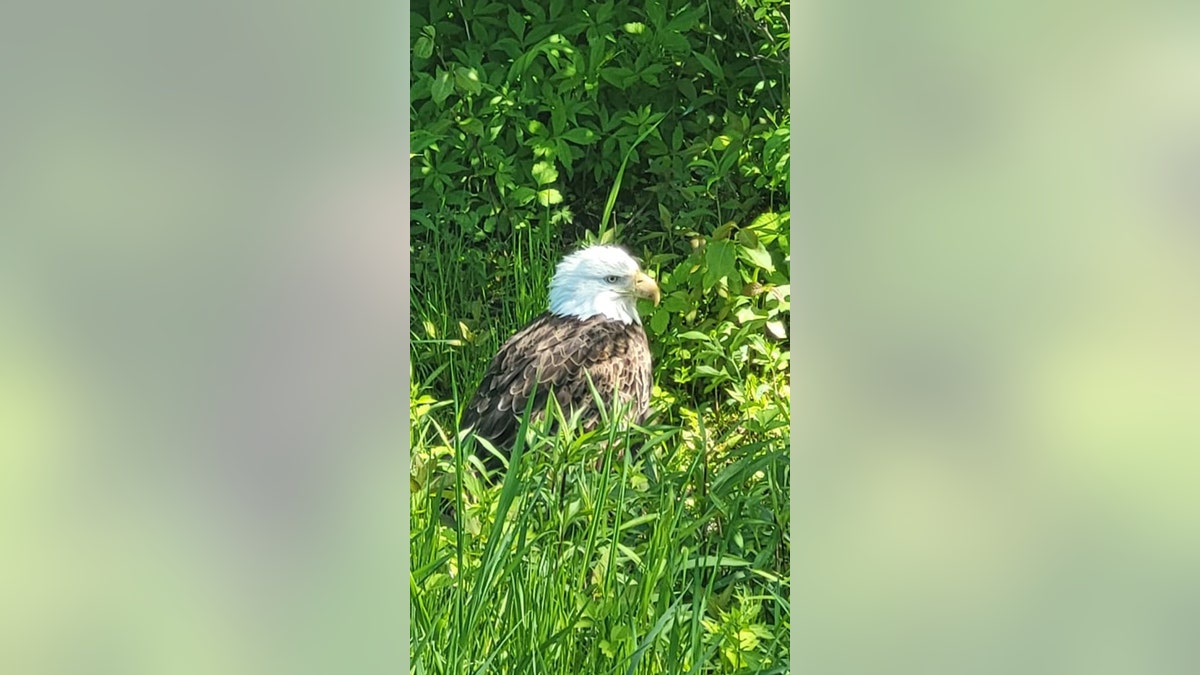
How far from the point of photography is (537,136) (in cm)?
170

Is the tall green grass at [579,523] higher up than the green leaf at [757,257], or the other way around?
the green leaf at [757,257]

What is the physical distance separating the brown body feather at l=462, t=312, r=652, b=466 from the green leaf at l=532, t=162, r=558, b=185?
19cm

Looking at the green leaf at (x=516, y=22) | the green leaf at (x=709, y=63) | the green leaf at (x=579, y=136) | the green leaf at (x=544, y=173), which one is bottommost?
the green leaf at (x=544, y=173)

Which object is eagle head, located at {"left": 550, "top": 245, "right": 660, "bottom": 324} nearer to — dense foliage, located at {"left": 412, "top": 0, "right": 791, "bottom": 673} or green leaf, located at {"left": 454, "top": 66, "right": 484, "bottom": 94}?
dense foliage, located at {"left": 412, "top": 0, "right": 791, "bottom": 673}

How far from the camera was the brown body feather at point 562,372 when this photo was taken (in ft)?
5.55

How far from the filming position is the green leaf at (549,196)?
1683 mm

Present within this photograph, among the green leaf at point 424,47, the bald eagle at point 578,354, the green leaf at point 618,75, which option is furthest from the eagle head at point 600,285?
the green leaf at point 424,47

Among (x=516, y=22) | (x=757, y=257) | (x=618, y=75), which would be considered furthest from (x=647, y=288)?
(x=516, y=22)

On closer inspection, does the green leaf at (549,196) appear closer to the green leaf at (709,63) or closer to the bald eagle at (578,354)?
the bald eagle at (578,354)

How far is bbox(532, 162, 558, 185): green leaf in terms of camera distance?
66.3 inches

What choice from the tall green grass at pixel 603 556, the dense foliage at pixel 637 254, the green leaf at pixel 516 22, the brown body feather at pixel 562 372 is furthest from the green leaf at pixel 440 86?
the tall green grass at pixel 603 556
